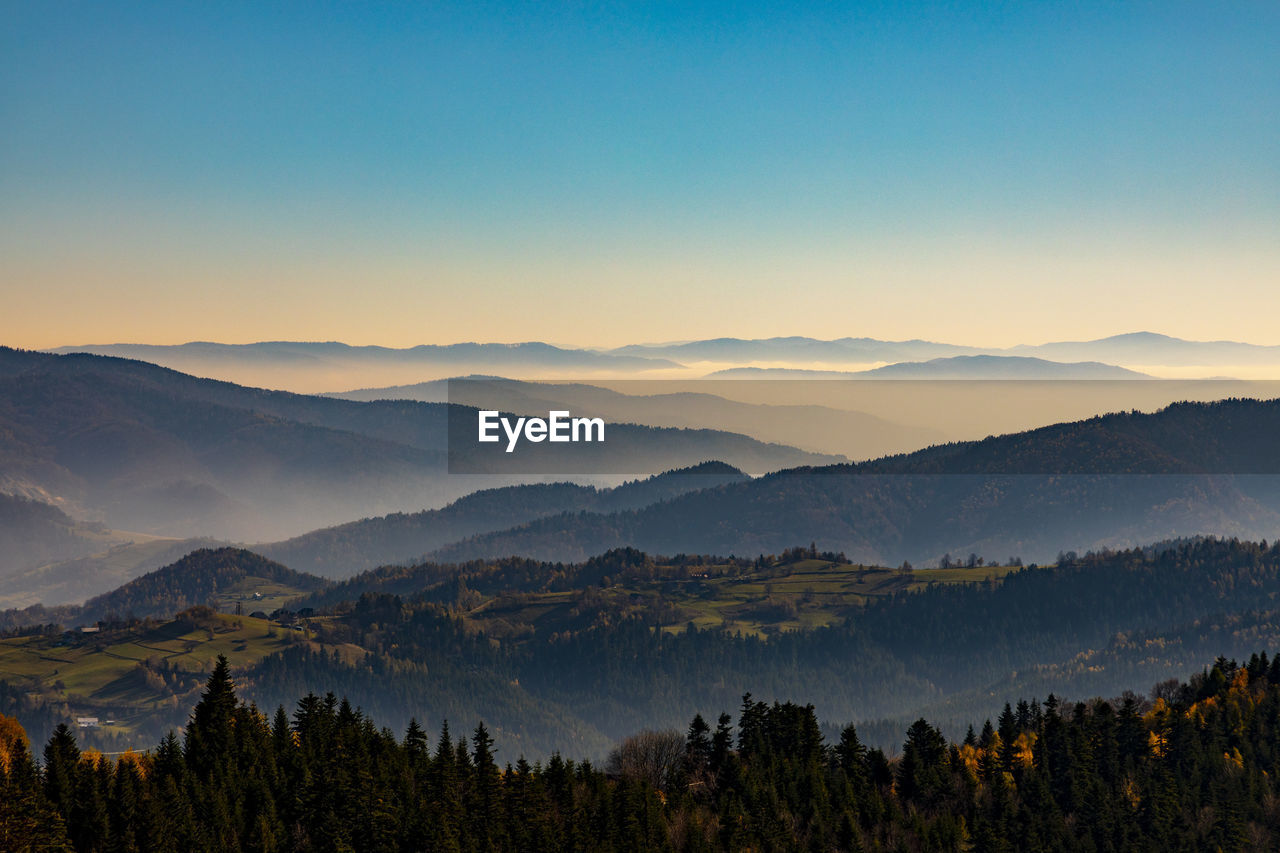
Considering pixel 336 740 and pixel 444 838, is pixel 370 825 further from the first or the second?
pixel 336 740

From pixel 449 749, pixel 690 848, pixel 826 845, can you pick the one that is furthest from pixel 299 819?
pixel 826 845

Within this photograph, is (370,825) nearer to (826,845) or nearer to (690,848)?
(690,848)

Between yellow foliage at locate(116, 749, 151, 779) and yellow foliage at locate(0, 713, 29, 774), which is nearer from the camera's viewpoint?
yellow foliage at locate(116, 749, 151, 779)

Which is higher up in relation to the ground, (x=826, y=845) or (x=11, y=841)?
(x=11, y=841)

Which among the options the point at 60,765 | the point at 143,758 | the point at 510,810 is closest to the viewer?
the point at 60,765

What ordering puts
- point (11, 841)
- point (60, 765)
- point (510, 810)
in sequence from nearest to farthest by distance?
point (11, 841) < point (60, 765) < point (510, 810)

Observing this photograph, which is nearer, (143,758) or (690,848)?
(690,848)

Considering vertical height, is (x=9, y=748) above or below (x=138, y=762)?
above

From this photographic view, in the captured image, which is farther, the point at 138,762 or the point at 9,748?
the point at 9,748

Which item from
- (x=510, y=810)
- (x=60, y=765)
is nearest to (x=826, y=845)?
(x=510, y=810)

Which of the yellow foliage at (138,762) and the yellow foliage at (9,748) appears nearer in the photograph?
the yellow foliage at (138,762)
